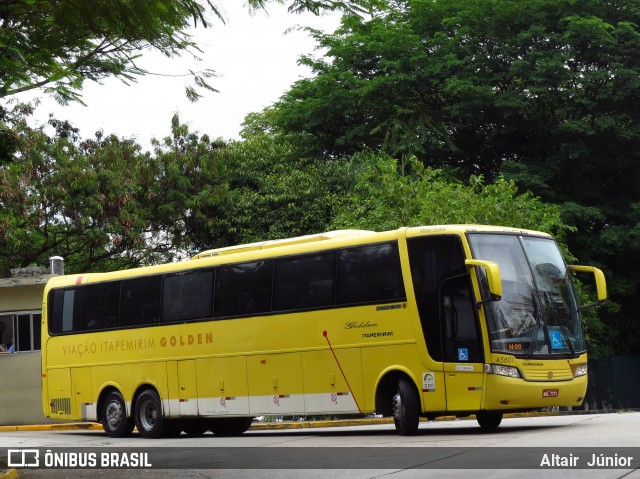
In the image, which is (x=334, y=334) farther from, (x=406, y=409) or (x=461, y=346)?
(x=461, y=346)

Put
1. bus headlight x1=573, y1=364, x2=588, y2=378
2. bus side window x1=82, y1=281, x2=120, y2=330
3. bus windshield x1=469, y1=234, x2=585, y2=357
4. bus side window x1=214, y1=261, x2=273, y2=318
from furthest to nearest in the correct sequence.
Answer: bus side window x1=82, y1=281, x2=120, y2=330 < bus side window x1=214, y1=261, x2=273, y2=318 < bus headlight x1=573, y1=364, x2=588, y2=378 < bus windshield x1=469, y1=234, x2=585, y2=357

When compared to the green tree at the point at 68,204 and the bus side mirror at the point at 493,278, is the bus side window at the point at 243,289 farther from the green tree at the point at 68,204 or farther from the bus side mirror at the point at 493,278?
the green tree at the point at 68,204

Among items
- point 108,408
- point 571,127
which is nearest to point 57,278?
point 108,408

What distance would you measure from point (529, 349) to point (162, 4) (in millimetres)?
8661

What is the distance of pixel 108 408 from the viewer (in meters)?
23.3

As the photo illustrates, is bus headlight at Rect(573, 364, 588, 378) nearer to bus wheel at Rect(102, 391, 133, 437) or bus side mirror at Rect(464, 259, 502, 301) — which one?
bus side mirror at Rect(464, 259, 502, 301)

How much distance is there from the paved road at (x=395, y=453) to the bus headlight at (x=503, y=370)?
0.88 metres

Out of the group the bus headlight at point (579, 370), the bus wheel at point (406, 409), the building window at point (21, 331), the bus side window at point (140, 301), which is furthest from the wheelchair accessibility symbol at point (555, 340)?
the building window at point (21, 331)

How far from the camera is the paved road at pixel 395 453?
11559mm

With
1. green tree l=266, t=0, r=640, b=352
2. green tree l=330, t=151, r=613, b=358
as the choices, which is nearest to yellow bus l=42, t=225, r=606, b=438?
green tree l=330, t=151, r=613, b=358

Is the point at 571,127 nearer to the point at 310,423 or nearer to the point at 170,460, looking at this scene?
the point at 310,423

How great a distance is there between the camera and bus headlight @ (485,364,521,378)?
1684 cm

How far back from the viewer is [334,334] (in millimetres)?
18859

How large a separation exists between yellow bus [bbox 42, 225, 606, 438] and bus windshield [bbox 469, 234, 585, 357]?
2 centimetres
